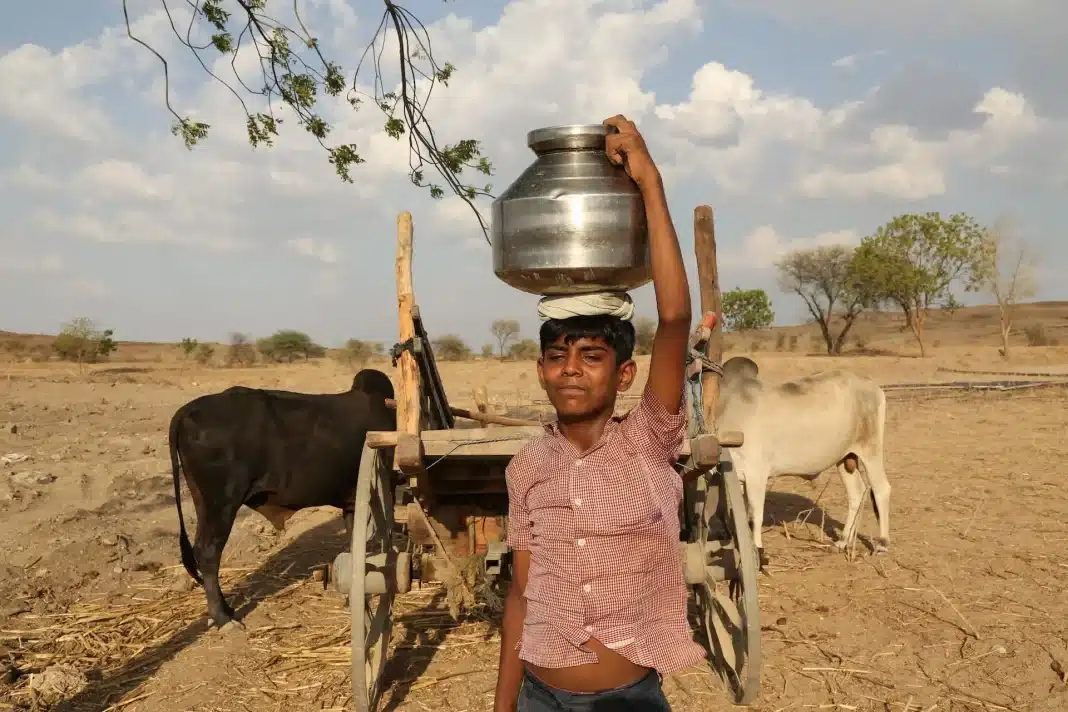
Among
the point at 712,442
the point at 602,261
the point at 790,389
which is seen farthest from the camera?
the point at 790,389

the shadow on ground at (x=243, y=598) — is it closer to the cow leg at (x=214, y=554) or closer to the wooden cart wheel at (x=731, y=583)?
the cow leg at (x=214, y=554)

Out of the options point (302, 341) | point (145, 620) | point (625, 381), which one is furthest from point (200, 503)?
point (302, 341)

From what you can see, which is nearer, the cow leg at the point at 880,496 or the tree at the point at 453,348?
the cow leg at the point at 880,496

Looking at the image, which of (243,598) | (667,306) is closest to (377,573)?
(667,306)

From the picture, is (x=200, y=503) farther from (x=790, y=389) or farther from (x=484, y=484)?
(x=790, y=389)

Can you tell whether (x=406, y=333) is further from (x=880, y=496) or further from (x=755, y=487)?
(x=880, y=496)

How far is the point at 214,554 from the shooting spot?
5.37 metres

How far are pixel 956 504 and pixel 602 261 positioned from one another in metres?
6.65

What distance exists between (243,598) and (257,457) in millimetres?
1045

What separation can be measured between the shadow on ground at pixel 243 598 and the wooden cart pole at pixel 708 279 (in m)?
3.39

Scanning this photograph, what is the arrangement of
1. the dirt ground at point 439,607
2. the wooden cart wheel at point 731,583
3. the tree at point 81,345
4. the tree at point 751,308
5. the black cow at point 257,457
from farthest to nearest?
the tree at point 751,308
the tree at point 81,345
the black cow at point 257,457
the dirt ground at point 439,607
the wooden cart wheel at point 731,583

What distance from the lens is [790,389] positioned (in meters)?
6.79

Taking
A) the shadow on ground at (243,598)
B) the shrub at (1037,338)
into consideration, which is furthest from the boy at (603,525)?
the shrub at (1037,338)

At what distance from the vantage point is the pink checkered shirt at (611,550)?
6.39ft
